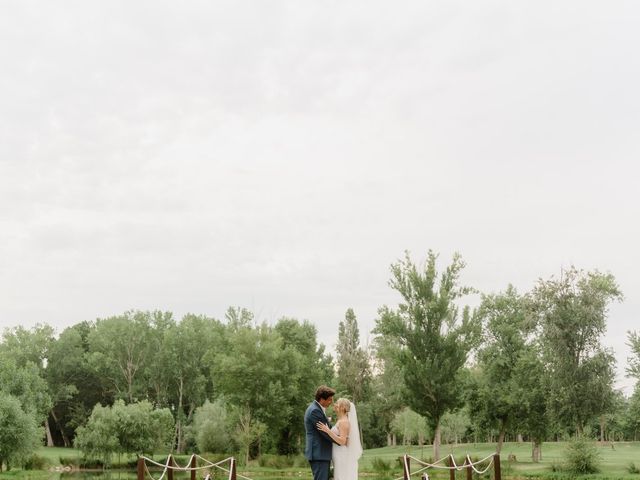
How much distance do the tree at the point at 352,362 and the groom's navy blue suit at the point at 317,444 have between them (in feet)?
196

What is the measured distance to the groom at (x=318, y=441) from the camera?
11.9 metres

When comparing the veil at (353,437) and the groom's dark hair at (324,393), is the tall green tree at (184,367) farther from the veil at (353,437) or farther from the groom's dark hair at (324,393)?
the groom's dark hair at (324,393)

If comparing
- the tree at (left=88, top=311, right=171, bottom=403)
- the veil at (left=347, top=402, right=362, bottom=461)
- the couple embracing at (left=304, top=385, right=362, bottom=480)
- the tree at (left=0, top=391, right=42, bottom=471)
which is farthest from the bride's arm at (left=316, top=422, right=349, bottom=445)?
the tree at (left=88, top=311, right=171, bottom=403)

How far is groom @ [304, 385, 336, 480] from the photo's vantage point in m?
11.9

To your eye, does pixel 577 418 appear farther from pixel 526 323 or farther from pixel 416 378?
pixel 416 378

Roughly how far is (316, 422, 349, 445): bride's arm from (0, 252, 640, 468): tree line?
23.7 meters

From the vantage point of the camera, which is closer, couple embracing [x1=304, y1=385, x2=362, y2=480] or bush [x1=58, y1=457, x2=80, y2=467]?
couple embracing [x1=304, y1=385, x2=362, y2=480]

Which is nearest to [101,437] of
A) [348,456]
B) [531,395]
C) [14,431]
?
[14,431]

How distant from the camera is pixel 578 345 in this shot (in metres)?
35.9

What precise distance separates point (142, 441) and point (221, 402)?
332 inches

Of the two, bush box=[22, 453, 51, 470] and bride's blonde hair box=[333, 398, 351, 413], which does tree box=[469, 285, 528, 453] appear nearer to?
bride's blonde hair box=[333, 398, 351, 413]

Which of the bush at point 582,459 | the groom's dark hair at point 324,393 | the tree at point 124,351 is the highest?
the tree at point 124,351

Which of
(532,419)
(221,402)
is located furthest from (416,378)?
(221,402)

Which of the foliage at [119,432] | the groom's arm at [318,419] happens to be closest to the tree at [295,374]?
the foliage at [119,432]
